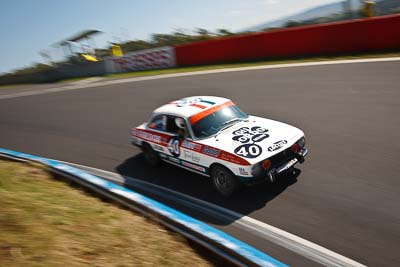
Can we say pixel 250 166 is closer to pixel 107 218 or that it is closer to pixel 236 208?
pixel 236 208

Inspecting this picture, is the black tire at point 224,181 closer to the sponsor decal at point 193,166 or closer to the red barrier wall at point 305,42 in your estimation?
the sponsor decal at point 193,166

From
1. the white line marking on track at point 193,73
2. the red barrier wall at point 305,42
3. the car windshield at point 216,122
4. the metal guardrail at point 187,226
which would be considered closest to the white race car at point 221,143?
the car windshield at point 216,122

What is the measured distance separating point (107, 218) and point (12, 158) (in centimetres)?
466

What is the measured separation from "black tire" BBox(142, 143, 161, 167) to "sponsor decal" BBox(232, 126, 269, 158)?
212 centimetres

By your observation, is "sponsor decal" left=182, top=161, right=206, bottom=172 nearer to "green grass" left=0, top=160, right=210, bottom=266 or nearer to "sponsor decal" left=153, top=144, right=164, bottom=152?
"sponsor decal" left=153, top=144, right=164, bottom=152

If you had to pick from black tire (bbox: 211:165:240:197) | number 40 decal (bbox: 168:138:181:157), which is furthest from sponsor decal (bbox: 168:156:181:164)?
black tire (bbox: 211:165:240:197)

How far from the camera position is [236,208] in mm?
6129

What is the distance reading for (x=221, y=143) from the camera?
6.54 m

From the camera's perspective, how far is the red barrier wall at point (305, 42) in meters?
16.3

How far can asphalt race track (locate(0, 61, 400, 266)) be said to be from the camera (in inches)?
207

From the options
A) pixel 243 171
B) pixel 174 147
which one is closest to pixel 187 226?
pixel 243 171

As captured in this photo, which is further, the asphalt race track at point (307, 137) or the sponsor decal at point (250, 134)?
the sponsor decal at point (250, 134)

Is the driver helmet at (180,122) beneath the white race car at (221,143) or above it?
above

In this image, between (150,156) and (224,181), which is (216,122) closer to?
(224,181)
